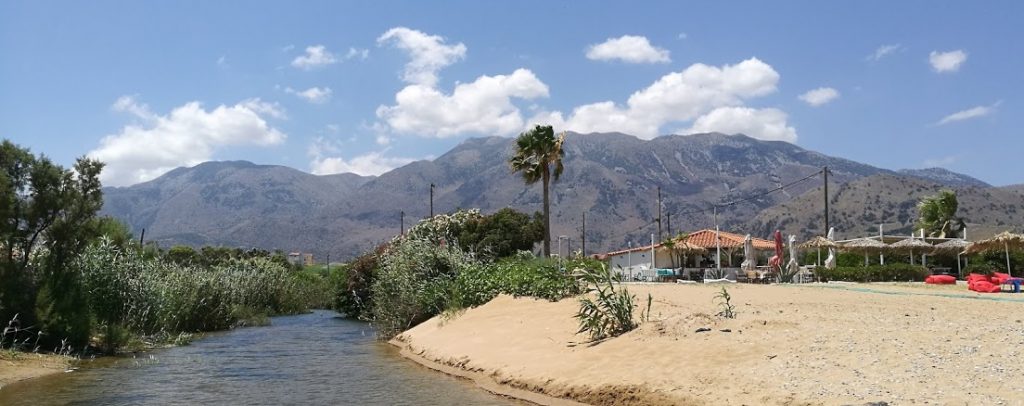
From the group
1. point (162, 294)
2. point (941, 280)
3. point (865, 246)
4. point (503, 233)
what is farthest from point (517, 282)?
point (865, 246)

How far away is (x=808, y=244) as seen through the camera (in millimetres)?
44625

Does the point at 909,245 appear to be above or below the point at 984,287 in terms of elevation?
above

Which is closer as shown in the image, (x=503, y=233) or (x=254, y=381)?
(x=254, y=381)

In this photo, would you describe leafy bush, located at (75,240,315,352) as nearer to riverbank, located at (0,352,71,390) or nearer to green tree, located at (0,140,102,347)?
green tree, located at (0,140,102,347)

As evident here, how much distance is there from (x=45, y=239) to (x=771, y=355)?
23.3 m

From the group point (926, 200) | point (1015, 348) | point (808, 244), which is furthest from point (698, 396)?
point (926, 200)

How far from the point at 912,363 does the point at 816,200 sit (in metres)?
185

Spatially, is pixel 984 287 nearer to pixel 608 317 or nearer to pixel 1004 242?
pixel 1004 242

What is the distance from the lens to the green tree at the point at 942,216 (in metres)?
56.8

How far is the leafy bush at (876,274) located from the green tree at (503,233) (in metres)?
16.1

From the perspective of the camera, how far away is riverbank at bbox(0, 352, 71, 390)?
20036 mm

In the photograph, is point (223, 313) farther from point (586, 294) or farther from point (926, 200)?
point (926, 200)

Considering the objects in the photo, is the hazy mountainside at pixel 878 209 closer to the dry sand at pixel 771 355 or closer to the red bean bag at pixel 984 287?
the red bean bag at pixel 984 287

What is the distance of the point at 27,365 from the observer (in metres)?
21.7
